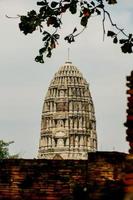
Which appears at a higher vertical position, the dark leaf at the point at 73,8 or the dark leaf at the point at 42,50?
the dark leaf at the point at 73,8

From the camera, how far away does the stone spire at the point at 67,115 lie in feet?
297

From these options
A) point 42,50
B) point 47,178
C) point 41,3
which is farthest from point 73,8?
point 47,178

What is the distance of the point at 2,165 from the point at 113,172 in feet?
4.10

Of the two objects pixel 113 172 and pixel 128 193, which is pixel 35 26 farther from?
pixel 128 193

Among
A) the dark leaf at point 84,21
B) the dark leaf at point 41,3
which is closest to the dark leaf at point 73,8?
the dark leaf at point 84,21

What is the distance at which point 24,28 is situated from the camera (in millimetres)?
8031

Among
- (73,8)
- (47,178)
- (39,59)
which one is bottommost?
(47,178)

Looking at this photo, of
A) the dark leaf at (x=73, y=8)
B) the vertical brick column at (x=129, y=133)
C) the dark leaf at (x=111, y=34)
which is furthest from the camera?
the dark leaf at (x=111, y=34)

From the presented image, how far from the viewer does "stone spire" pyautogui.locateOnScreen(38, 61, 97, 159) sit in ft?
297

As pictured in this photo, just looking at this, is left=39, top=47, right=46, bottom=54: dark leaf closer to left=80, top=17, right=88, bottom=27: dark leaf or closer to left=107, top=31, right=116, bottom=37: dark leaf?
left=80, top=17, right=88, bottom=27: dark leaf

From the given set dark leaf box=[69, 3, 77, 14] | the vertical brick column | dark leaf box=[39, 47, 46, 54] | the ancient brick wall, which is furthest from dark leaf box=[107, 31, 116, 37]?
the vertical brick column

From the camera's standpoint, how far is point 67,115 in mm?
90875

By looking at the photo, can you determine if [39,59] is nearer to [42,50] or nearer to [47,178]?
[42,50]

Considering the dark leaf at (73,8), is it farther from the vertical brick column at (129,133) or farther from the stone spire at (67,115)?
the stone spire at (67,115)
